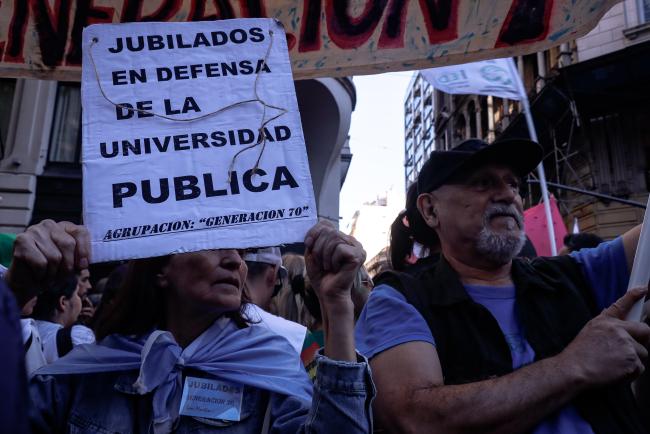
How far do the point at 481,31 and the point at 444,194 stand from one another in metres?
0.66

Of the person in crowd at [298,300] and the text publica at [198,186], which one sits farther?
the person in crowd at [298,300]

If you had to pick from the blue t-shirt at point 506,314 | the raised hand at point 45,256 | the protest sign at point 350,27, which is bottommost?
the blue t-shirt at point 506,314

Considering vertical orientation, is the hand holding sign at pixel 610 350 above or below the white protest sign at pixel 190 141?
below

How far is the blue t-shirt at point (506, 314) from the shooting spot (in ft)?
5.36

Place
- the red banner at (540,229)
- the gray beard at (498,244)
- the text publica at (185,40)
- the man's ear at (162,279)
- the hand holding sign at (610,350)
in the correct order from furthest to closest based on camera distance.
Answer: the red banner at (540,229) < the gray beard at (498,244) < the man's ear at (162,279) < the text publica at (185,40) < the hand holding sign at (610,350)

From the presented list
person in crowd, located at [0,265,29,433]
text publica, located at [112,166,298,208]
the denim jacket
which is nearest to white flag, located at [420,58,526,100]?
text publica, located at [112,166,298,208]

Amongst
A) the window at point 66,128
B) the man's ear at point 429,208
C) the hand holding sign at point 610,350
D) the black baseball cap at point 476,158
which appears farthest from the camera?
the window at point 66,128

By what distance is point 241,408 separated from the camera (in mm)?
1652

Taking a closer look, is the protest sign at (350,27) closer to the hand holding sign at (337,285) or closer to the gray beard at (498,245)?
the gray beard at (498,245)

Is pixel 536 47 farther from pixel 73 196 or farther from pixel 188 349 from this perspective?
pixel 73 196

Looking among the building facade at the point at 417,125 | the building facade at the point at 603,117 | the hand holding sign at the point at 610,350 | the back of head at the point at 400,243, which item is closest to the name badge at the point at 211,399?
the hand holding sign at the point at 610,350

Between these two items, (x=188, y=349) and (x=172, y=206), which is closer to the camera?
(x=172, y=206)

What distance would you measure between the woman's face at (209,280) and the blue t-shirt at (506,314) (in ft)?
1.59

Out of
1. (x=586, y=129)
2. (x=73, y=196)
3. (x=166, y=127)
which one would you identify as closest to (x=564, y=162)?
(x=586, y=129)
